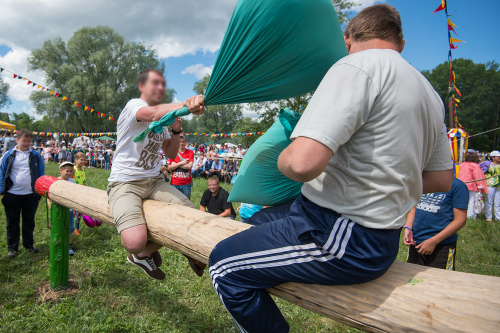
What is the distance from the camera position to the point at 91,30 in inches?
1053

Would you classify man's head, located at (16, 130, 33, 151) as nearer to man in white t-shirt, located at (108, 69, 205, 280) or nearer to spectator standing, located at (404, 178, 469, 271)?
man in white t-shirt, located at (108, 69, 205, 280)

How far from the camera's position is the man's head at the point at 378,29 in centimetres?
110

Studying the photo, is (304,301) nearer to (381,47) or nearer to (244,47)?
(381,47)

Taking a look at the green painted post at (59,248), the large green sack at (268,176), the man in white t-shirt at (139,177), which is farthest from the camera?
the green painted post at (59,248)

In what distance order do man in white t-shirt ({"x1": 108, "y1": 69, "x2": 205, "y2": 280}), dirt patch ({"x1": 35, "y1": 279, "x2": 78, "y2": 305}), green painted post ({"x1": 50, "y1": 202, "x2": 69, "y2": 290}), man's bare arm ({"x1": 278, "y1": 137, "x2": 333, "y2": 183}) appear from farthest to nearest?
green painted post ({"x1": 50, "y1": 202, "x2": 69, "y2": 290})
dirt patch ({"x1": 35, "y1": 279, "x2": 78, "y2": 305})
man in white t-shirt ({"x1": 108, "y1": 69, "x2": 205, "y2": 280})
man's bare arm ({"x1": 278, "y1": 137, "x2": 333, "y2": 183})

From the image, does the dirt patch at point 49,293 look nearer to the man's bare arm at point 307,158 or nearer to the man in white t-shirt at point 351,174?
the man in white t-shirt at point 351,174

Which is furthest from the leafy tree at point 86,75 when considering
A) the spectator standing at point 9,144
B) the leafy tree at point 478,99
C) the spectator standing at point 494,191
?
the leafy tree at point 478,99

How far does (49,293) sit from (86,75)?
28.2 metres

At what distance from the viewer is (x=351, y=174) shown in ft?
3.25

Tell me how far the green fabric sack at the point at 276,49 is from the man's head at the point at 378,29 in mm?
206

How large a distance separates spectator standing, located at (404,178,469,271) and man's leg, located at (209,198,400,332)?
2006 millimetres

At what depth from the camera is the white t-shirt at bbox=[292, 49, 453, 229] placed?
890 millimetres

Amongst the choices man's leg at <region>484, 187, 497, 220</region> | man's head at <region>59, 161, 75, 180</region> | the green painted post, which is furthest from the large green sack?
man's leg at <region>484, 187, 497, 220</region>

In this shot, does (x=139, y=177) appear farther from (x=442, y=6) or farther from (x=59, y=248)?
(x=442, y=6)
